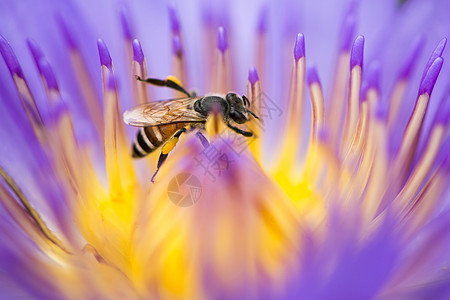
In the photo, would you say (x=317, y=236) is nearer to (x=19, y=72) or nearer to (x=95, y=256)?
(x=95, y=256)

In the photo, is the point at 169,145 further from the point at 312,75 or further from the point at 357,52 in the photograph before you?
the point at 357,52

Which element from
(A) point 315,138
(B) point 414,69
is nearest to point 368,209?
(A) point 315,138

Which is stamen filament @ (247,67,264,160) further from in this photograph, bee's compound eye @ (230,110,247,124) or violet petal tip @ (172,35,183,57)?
violet petal tip @ (172,35,183,57)

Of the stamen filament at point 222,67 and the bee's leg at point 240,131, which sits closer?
the bee's leg at point 240,131

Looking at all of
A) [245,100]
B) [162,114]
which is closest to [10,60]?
[162,114]

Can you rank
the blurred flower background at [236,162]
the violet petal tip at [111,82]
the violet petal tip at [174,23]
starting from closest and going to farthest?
the blurred flower background at [236,162] → the violet petal tip at [111,82] → the violet petal tip at [174,23]

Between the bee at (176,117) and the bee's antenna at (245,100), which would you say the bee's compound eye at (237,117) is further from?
the bee's antenna at (245,100)

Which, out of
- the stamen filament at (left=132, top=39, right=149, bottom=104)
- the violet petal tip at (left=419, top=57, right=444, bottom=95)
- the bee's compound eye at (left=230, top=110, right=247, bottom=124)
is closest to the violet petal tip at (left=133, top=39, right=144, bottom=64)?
the stamen filament at (left=132, top=39, right=149, bottom=104)

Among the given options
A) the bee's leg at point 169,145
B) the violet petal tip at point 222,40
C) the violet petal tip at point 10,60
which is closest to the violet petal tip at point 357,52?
the violet petal tip at point 222,40
